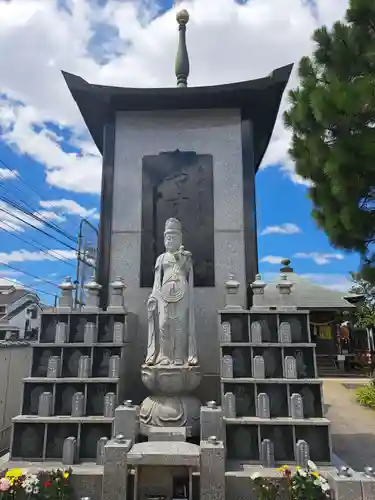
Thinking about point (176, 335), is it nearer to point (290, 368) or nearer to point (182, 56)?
point (290, 368)

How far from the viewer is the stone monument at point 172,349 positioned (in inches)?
189

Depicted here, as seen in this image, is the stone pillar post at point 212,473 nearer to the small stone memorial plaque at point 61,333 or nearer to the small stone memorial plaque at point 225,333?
the small stone memorial plaque at point 225,333

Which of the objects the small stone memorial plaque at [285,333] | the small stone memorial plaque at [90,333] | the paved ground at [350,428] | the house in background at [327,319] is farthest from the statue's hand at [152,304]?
the house in background at [327,319]

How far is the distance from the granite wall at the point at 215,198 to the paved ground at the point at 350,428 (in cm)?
212

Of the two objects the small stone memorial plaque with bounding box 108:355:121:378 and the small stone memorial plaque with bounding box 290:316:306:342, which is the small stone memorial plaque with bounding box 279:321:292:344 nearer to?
the small stone memorial plaque with bounding box 290:316:306:342

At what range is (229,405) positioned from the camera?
486cm

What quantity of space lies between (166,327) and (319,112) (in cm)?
334

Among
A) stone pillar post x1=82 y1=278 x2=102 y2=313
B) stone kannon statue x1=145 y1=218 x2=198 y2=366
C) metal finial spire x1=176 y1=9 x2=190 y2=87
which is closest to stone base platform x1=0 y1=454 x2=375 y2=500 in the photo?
stone kannon statue x1=145 y1=218 x2=198 y2=366

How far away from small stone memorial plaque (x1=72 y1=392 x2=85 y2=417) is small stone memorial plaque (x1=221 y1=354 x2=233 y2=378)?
1834 millimetres

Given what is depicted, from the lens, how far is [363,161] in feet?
15.4

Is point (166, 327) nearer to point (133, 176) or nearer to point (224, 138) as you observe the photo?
point (133, 176)

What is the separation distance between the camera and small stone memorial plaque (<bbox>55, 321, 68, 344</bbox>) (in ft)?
17.3

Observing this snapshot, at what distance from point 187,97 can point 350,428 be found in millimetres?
6955

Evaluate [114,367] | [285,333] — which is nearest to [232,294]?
[285,333]
